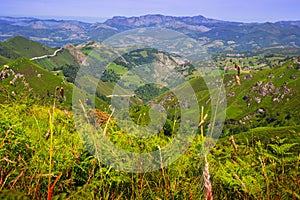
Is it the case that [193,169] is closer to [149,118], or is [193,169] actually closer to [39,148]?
[149,118]

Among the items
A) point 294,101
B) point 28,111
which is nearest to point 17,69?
point 294,101

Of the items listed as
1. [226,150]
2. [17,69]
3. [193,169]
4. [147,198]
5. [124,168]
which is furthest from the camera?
[17,69]

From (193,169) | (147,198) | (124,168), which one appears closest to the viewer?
(147,198)

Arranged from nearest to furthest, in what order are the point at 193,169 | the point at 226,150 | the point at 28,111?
the point at 193,169 → the point at 226,150 → the point at 28,111

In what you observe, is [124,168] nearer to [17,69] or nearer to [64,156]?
[64,156]

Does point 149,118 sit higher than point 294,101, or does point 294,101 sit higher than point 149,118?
point 149,118

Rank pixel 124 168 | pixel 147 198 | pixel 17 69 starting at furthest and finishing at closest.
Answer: pixel 17 69, pixel 124 168, pixel 147 198

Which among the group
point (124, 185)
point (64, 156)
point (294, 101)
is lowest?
point (294, 101)

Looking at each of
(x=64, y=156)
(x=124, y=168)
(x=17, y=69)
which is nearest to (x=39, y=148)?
(x=64, y=156)

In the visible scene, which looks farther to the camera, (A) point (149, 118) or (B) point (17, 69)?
(B) point (17, 69)
